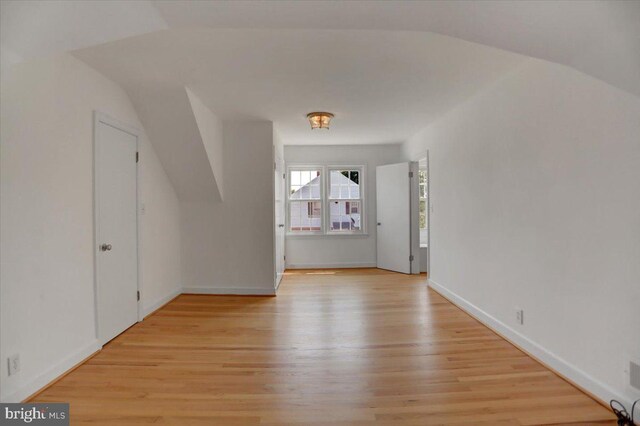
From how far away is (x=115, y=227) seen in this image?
119 inches

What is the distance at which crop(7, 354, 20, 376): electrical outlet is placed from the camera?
6.31ft

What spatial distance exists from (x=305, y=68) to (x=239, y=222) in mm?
2452

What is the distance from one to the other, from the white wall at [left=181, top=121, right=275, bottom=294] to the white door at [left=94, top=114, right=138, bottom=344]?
3.64 feet

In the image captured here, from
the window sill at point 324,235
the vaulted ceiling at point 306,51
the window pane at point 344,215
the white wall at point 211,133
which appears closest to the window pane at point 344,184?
the window pane at point 344,215

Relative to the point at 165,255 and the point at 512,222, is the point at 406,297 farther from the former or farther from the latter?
the point at 165,255

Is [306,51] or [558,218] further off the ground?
[306,51]

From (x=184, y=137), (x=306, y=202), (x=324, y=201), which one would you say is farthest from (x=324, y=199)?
(x=184, y=137)

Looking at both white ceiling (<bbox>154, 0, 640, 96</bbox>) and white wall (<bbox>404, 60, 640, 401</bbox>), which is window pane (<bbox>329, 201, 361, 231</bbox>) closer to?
white wall (<bbox>404, 60, 640, 401</bbox>)

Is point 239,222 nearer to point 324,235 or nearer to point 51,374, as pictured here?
point 324,235

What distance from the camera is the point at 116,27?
157cm

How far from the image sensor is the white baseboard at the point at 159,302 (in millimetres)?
3571

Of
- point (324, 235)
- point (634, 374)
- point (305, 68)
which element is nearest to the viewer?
point (634, 374)

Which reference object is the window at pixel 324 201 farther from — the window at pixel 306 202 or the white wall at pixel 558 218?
the white wall at pixel 558 218

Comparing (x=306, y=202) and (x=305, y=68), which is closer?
(x=305, y=68)
